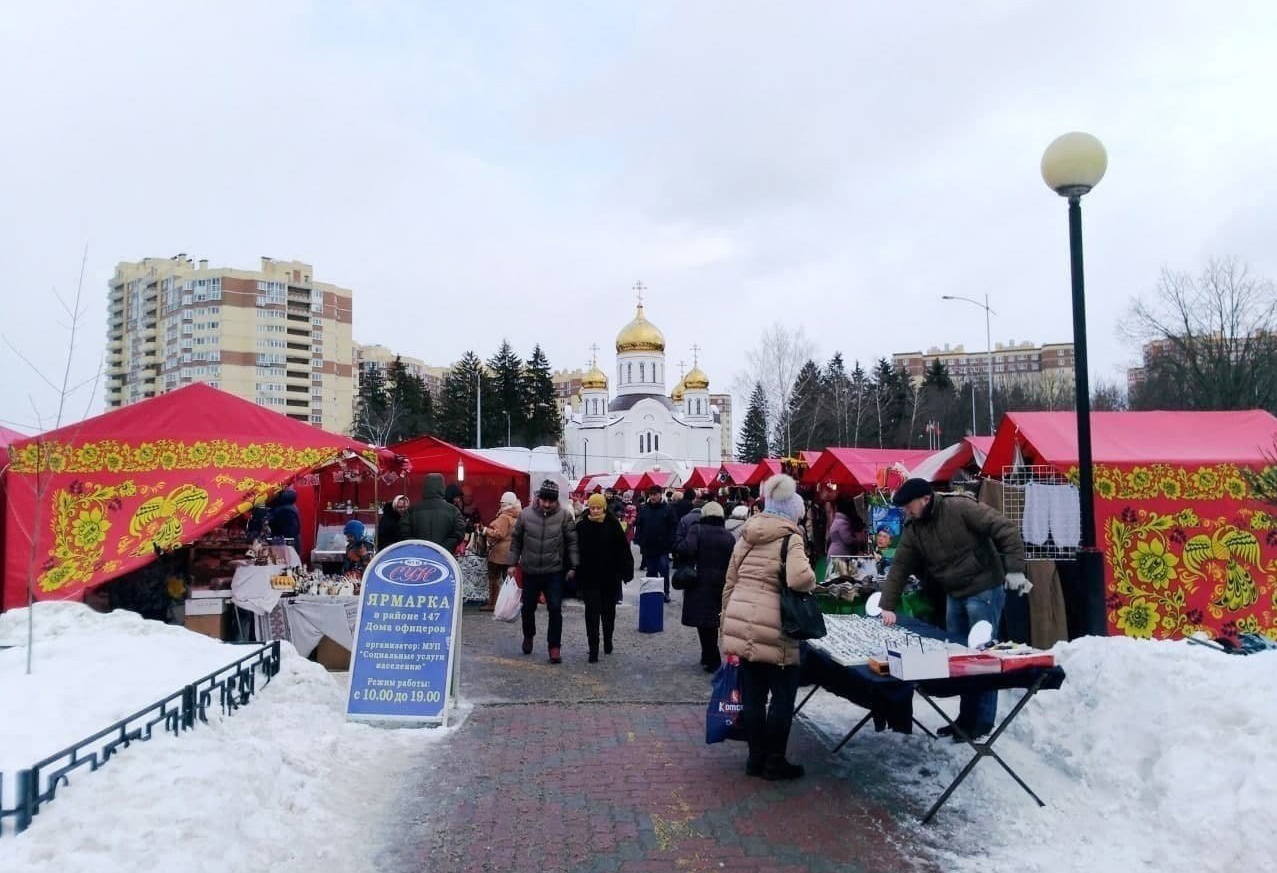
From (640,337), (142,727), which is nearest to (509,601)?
(142,727)

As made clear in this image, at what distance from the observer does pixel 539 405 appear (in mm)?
70938

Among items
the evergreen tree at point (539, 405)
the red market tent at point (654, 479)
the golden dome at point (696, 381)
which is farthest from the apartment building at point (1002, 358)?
the red market tent at point (654, 479)

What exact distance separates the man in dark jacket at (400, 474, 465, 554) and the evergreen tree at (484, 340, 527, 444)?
5776 cm

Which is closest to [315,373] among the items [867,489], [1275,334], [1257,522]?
[1275,334]

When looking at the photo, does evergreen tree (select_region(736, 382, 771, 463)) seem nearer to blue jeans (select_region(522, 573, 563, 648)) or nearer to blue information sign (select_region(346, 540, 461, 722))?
blue jeans (select_region(522, 573, 563, 648))

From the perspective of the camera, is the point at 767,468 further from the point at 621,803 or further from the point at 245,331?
the point at 245,331

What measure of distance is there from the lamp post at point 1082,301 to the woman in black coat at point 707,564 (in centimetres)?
317

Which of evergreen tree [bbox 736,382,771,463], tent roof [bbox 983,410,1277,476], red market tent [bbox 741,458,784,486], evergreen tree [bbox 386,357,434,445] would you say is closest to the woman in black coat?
tent roof [bbox 983,410,1277,476]

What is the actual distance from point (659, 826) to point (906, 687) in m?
1.56

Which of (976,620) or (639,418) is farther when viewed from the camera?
(639,418)

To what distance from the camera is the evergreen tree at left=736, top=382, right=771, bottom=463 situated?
5409 centimetres

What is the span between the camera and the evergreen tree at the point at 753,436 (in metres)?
54.1

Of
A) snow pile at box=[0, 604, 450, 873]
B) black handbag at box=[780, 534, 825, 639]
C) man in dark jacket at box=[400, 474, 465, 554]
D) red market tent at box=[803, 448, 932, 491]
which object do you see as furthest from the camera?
red market tent at box=[803, 448, 932, 491]

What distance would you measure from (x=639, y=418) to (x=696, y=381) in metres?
8.16
